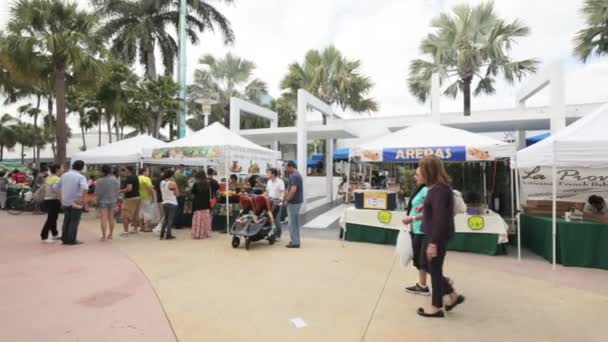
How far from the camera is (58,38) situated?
10859mm

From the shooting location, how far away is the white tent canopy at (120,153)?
11.4 metres

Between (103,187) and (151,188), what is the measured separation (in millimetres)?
1293

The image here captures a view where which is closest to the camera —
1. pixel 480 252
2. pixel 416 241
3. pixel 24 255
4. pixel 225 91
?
pixel 416 241

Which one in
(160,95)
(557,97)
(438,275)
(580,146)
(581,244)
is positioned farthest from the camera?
(160,95)

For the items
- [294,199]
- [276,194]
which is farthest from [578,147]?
[276,194]

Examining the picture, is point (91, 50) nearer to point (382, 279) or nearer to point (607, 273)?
point (382, 279)

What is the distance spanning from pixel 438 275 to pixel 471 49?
41.0ft

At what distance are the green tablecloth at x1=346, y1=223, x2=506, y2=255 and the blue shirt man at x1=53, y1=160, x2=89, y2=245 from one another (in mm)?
5442

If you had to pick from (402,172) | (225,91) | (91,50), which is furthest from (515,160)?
(225,91)

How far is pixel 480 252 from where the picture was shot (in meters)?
6.43

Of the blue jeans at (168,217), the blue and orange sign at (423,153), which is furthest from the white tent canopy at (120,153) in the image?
the blue and orange sign at (423,153)

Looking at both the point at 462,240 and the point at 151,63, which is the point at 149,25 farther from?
the point at 462,240

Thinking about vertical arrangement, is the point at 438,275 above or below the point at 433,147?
below

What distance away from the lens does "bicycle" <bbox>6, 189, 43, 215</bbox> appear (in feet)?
39.1
